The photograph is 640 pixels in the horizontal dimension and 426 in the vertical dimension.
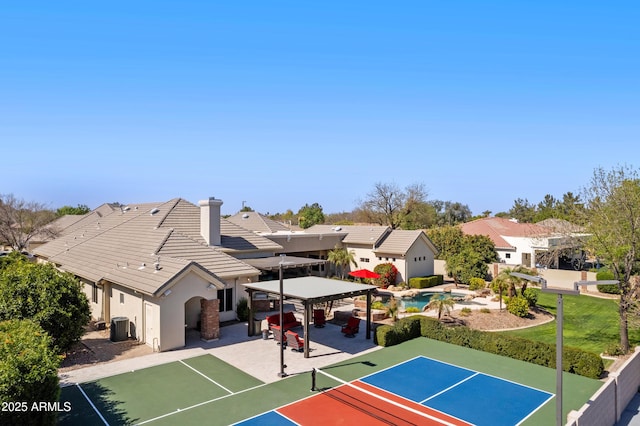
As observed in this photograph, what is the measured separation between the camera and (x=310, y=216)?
325ft

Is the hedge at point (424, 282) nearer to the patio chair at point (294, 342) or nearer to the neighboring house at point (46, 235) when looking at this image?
the patio chair at point (294, 342)

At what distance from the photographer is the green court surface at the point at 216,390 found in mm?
13922

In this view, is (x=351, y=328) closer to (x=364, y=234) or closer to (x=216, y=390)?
(x=216, y=390)

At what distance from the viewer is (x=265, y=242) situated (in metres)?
34.7

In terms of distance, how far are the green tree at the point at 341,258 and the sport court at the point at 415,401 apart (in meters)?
24.6

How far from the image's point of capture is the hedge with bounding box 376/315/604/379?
17.6 metres

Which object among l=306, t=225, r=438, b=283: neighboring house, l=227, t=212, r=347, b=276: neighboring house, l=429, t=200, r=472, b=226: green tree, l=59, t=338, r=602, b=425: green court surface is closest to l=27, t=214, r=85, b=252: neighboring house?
l=227, t=212, r=347, b=276: neighboring house

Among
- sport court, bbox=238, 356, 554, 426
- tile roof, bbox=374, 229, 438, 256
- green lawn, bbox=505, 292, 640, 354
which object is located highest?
tile roof, bbox=374, 229, 438, 256

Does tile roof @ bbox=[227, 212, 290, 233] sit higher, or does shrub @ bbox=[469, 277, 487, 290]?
tile roof @ bbox=[227, 212, 290, 233]

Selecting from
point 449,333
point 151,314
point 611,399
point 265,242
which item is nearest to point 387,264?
point 265,242

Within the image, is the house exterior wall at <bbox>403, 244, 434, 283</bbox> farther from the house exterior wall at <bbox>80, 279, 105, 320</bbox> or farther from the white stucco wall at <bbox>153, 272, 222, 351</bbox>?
the house exterior wall at <bbox>80, 279, 105, 320</bbox>

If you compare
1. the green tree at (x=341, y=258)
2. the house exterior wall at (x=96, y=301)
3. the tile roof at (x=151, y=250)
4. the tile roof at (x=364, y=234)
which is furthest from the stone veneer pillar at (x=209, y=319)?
the tile roof at (x=364, y=234)

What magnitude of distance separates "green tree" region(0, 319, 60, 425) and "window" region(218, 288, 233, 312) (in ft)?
46.2

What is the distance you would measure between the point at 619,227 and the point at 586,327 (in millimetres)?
8518
